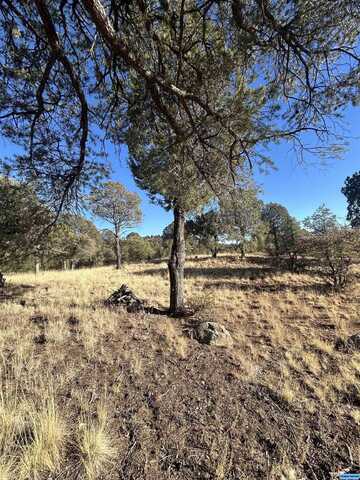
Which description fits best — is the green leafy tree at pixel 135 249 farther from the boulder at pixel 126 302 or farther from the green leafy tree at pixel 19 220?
the green leafy tree at pixel 19 220

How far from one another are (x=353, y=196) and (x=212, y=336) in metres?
31.4

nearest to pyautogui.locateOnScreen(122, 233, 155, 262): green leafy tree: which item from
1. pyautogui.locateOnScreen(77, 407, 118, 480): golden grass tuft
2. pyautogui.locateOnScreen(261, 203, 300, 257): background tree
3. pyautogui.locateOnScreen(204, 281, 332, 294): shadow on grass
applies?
pyautogui.locateOnScreen(261, 203, 300, 257): background tree

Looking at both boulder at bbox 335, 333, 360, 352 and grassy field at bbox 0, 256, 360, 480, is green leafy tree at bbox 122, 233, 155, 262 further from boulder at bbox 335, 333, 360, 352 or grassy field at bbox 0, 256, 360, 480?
boulder at bbox 335, 333, 360, 352

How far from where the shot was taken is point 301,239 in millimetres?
11516

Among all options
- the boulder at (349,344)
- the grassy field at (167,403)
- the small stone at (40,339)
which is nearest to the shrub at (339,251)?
the grassy field at (167,403)

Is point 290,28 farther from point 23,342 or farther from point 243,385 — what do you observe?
point 23,342

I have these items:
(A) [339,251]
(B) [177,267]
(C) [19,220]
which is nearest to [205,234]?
(A) [339,251]

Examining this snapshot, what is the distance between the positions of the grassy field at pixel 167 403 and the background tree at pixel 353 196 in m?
27.8

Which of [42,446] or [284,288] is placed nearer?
[42,446]

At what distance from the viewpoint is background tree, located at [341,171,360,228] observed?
84.7ft

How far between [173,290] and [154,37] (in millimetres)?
5139

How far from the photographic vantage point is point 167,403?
7.55 feet

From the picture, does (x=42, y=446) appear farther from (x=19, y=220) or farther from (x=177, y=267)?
(x=19, y=220)

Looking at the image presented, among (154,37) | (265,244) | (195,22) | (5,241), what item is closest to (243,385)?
(154,37)
